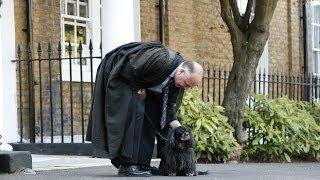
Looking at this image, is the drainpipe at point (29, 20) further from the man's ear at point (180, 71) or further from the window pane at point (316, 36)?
the window pane at point (316, 36)

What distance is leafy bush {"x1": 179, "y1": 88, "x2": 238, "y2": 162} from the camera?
11.0 metres

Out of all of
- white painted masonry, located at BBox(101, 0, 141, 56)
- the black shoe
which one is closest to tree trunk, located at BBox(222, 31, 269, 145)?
white painted masonry, located at BBox(101, 0, 141, 56)

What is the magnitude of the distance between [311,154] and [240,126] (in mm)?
1732

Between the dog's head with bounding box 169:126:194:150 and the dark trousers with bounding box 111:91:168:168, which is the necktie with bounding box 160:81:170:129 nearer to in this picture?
the dark trousers with bounding box 111:91:168:168

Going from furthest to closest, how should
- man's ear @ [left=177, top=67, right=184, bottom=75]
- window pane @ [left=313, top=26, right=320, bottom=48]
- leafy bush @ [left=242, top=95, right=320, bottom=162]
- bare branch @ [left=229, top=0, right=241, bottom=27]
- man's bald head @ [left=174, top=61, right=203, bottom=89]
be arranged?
window pane @ [left=313, top=26, right=320, bottom=48] < bare branch @ [left=229, top=0, right=241, bottom=27] < leafy bush @ [left=242, top=95, right=320, bottom=162] < man's ear @ [left=177, top=67, right=184, bottom=75] < man's bald head @ [left=174, top=61, right=203, bottom=89]

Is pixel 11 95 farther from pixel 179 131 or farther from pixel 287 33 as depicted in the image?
pixel 287 33

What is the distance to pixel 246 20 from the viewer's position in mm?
12242

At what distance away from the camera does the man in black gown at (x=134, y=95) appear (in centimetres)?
720

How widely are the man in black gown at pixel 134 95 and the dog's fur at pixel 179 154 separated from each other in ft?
0.67

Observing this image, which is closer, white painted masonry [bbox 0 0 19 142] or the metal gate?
the metal gate

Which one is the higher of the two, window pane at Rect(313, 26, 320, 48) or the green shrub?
window pane at Rect(313, 26, 320, 48)

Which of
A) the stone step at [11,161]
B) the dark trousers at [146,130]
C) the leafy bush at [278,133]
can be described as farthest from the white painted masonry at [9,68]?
the dark trousers at [146,130]

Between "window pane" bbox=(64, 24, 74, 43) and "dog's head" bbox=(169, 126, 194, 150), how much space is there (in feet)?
21.6

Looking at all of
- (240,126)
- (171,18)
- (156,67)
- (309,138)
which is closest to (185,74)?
(156,67)
